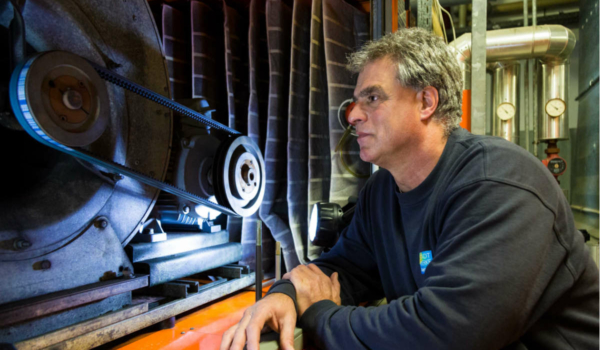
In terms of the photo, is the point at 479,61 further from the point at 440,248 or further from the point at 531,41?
the point at 531,41

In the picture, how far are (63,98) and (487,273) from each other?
1.18 m

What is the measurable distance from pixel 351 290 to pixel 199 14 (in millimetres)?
2310

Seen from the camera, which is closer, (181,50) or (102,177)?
(102,177)

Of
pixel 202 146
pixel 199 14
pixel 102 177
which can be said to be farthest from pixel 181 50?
pixel 102 177

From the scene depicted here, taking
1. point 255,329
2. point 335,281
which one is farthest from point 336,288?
point 255,329

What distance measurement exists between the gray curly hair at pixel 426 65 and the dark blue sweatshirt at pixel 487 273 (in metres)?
0.20

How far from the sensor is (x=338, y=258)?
4.08ft

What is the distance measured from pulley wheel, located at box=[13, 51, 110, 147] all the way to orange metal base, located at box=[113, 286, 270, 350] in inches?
31.6

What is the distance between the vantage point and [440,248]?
0.80 m

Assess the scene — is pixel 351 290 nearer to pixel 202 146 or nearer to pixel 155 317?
pixel 155 317

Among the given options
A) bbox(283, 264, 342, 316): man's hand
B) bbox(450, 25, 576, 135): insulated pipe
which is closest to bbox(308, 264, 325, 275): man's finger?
bbox(283, 264, 342, 316): man's hand

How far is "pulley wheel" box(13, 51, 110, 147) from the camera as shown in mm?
1039

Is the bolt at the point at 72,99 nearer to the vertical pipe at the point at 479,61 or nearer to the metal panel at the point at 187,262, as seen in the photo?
the metal panel at the point at 187,262

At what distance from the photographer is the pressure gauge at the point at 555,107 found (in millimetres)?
3240
